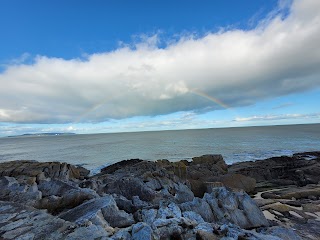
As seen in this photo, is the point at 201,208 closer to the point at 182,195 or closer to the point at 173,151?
the point at 182,195

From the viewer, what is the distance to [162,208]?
11148 mm

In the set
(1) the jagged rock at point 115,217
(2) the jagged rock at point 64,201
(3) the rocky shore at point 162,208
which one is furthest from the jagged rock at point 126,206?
(1) the jagged rock at point 115,217

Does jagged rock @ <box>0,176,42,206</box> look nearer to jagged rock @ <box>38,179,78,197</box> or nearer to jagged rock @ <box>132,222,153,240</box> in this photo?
jagged rock @ <box>38,179,78,197</box>

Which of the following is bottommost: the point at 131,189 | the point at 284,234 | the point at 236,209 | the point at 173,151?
the point at 173,151

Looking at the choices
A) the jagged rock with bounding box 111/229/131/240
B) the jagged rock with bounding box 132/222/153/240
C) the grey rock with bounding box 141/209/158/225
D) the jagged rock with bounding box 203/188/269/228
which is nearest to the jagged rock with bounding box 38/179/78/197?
the grey rock with bounding box 141/209/158/225

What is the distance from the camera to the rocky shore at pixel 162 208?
815 cm

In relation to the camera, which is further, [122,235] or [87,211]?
[87,211]

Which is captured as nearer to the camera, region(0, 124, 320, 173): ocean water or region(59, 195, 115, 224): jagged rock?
region(59, 195, 115, 224): jagged rock

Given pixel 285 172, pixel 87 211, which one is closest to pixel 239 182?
pixel 285 172

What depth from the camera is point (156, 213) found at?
10711 mm

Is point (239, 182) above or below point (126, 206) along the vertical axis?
below

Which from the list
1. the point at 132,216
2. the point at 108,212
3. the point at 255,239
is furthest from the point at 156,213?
the point at 255,239

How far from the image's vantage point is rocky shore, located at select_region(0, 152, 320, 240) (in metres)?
8.15

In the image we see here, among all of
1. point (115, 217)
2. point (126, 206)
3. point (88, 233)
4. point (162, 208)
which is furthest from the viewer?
point (126, 206)
